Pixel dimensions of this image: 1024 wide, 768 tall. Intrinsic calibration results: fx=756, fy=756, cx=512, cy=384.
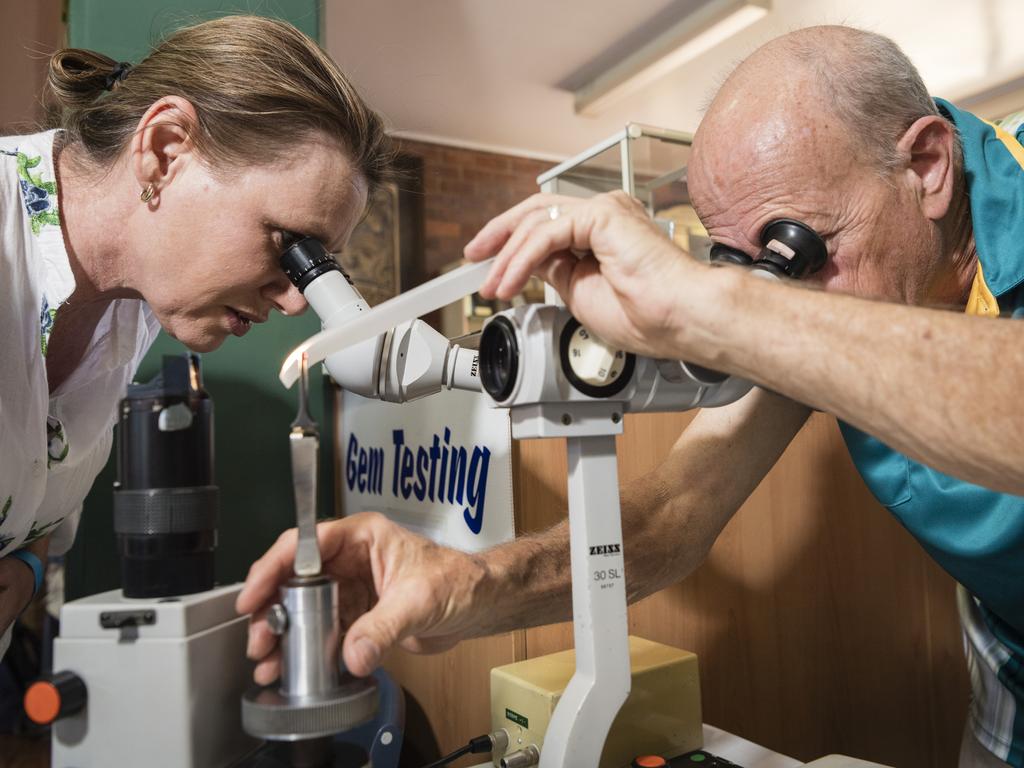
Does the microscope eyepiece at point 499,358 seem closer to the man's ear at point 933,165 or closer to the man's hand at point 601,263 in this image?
the man's hand at point 601,263

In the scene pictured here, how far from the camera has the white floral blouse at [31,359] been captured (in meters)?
0.96

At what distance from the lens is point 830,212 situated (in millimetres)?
1011

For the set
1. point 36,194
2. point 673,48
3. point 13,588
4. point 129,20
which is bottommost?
point 13,588

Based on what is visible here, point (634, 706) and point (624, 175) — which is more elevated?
point (624, 175)

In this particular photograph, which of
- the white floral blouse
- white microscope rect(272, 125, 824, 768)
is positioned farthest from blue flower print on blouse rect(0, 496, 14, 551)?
white microscope rect(272, 125, 824, 768)

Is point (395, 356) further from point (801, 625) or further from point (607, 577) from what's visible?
point (801, 625)

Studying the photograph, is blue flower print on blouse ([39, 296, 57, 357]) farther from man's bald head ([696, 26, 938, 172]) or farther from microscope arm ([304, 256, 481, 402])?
man's bald head ([696, 26, 938, 172])

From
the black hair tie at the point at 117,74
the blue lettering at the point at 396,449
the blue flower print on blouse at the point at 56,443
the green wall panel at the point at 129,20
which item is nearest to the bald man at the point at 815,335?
the blue lettering at the point at 396,449

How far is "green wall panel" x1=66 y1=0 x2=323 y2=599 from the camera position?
1.39 metres

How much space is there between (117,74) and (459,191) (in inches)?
177

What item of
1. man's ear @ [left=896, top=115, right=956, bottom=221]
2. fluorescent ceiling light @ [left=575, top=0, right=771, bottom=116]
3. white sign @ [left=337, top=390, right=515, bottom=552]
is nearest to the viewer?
man's ear @ [left=896, top=115, right=956, bottom=221]

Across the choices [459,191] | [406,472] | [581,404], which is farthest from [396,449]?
[459,191]

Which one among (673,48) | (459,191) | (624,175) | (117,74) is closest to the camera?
(117,74)

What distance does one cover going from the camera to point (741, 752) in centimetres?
105
